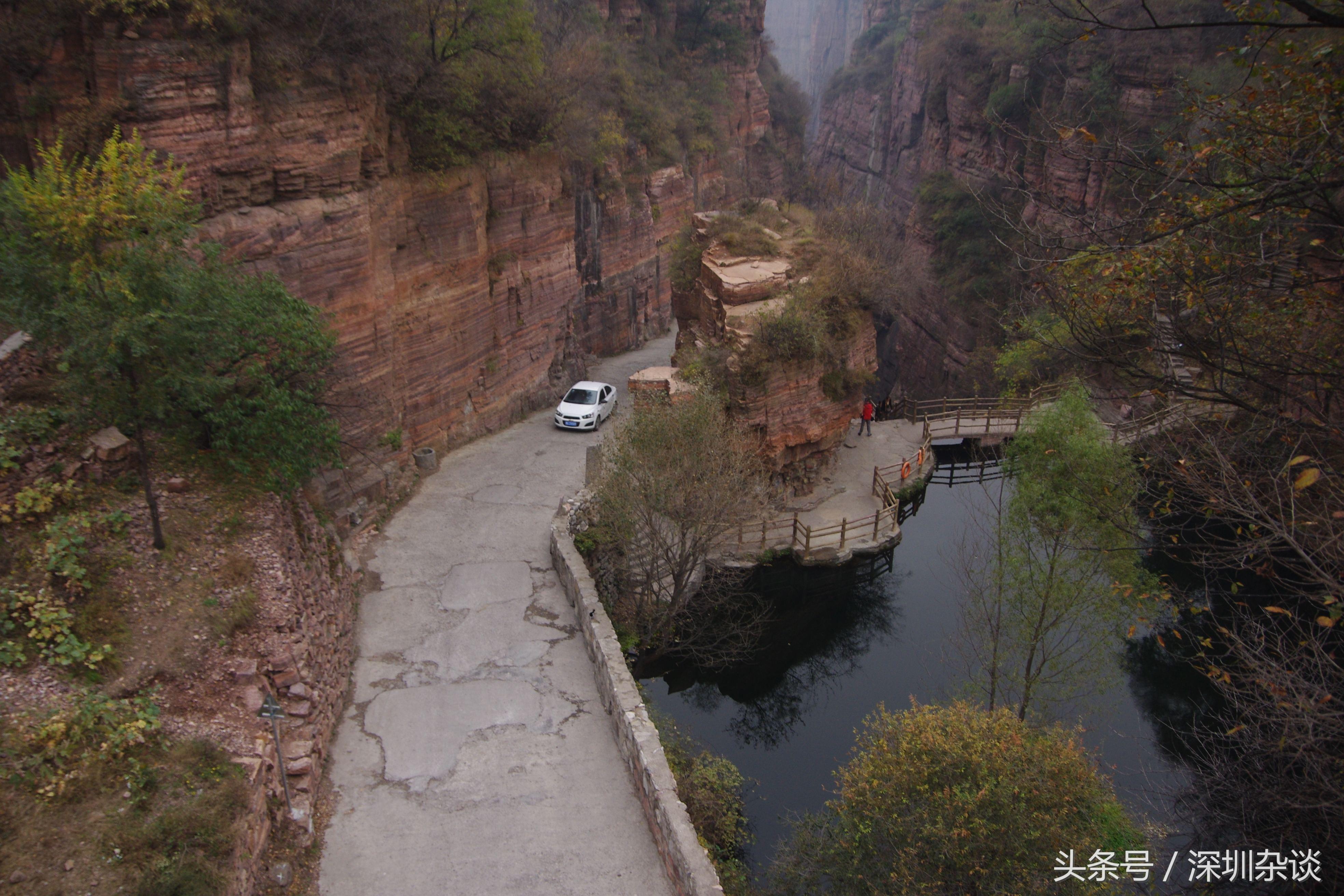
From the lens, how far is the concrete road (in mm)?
9969

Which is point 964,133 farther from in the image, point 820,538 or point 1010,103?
point 820,538

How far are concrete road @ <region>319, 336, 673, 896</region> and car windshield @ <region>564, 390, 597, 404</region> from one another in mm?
6561

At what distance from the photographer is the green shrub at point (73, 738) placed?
26.1 feet

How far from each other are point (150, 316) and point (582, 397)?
15256mm

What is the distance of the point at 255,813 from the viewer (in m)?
9.02

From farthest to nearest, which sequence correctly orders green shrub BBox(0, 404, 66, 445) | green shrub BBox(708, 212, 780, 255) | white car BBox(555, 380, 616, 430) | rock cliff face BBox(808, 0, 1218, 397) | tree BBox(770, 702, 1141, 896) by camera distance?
1. rock cliff face BBox(808, 0, 1218, 397)
2. green shrub BBox(708, 212, 780, 255)
3. white car BBox(555, 380, 616, 430)
4. green shrub BBox(0, 404, 66, 445)
5. tree BBox(770, 702, 1141, 896)

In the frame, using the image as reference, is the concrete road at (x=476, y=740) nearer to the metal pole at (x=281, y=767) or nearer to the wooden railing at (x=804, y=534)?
the metal pole at (x=281, y=767)

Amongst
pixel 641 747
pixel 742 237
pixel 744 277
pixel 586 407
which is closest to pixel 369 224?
pixel 586 407

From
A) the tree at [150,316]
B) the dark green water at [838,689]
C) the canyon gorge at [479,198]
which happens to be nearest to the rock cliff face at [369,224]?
the canyon gorge at [479,198]

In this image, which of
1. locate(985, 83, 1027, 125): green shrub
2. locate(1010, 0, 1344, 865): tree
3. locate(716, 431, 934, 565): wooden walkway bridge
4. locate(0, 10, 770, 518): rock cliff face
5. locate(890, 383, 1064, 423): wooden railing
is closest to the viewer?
locate(1010, 0, 1344, 865): tree

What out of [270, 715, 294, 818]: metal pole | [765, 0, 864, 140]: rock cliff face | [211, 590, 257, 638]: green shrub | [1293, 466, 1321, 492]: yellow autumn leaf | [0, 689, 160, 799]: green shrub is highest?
[765, 0, 864, 140]: rock cliff face

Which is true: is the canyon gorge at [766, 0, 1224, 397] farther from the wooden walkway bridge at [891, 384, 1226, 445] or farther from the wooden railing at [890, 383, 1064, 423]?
the wooden walkway bridge at [891, 384, 1226, 445]

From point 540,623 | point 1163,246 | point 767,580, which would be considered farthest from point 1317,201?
point 767,580

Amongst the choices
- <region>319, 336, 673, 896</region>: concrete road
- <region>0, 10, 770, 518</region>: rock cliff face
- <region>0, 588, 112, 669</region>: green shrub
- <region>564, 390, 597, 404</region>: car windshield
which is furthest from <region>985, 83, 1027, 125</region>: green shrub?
<region>0, 588, 112, 669</region>: green shrub
